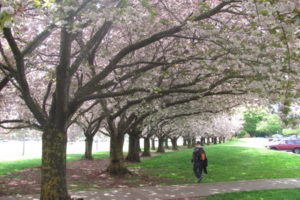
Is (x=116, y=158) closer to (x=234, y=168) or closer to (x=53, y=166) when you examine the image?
(x=234, y=168)

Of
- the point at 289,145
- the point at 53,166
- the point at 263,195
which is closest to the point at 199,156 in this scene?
the point at 263,195

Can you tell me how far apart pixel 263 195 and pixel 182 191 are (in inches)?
97.3

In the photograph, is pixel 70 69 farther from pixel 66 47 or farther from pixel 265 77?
pixel 265 77

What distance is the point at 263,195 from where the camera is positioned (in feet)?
25.5

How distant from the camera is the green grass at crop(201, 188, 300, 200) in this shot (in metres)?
Result: 7.40

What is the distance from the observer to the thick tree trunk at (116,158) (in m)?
13.6

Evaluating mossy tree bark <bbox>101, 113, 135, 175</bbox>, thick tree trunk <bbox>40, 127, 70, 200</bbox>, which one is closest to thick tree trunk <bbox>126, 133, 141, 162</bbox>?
mossy tree bark <bbox>101, 113, 135, 175</bbox>

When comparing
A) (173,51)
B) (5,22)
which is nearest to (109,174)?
(173,51)

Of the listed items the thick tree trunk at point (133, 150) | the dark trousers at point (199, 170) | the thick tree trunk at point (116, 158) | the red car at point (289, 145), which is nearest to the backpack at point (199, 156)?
the dark trousers at point (199, 170)

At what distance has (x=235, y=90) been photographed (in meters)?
10.6

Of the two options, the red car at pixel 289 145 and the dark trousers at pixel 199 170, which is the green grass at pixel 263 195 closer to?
the dark trousers at pixel 199 170

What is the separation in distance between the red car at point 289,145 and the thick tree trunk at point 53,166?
28.4 meters

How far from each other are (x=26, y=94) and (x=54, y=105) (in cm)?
76

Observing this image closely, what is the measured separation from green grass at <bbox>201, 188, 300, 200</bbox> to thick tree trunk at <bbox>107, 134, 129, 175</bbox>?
673cm
